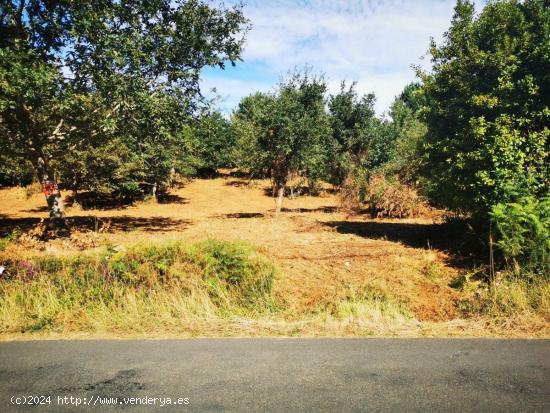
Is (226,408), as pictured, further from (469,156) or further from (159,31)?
(159,31)

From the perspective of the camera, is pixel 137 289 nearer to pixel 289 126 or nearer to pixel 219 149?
pixel 289 126

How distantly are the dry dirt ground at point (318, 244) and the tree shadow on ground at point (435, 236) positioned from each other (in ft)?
0.17

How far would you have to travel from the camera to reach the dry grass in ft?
21.4

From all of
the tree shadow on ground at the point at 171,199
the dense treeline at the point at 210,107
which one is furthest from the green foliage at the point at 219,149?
the dense treeline at the point at 210,107

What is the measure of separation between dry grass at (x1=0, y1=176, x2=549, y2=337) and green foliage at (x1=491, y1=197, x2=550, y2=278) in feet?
4.75

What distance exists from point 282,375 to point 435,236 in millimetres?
12462

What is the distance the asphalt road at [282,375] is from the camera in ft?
12.7

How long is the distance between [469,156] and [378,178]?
580 inches

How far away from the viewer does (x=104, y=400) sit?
4023 millimetres

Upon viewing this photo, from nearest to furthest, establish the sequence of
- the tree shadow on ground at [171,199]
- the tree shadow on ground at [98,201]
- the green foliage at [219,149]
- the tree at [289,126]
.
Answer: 1. the tree at [289,126]
2. the tree shadow on ground at [98,201]
3. the tree shadow on ground at [171,199]
4. the green foliage at [219,149]

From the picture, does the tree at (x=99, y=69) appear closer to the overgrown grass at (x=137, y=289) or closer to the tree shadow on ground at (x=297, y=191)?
the overgrown grass at (x=137, y=289)

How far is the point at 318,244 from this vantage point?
14.1 metres

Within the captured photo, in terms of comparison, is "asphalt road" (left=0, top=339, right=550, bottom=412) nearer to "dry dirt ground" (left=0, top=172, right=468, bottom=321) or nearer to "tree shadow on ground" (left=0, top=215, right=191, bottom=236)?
"dry dirt ground" (left=0, top=172, right=468, bottom=321)

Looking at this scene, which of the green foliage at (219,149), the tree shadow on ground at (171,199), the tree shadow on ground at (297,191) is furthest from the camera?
the green foliage at (219,149)
